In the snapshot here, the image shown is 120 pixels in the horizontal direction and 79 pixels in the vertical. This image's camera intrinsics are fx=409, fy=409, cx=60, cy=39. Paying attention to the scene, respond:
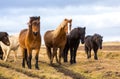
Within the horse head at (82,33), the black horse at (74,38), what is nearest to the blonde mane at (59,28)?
the black horse at (74,38)

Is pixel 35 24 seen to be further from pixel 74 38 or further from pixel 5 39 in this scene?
pixel 5 39

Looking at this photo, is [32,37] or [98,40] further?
[98,40]

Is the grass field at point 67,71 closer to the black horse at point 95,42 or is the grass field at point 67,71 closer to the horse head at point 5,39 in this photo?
the horse head at point 5,39

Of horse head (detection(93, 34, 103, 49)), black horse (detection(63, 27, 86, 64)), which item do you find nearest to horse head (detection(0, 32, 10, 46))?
black horse (detection(63, 27, 86, 64))

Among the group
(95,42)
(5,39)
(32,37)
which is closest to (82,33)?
(95,42)

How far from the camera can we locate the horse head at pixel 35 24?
76.2 feet

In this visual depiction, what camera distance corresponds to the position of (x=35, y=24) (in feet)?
76.2

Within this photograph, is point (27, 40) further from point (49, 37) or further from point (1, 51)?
point (1, 51)

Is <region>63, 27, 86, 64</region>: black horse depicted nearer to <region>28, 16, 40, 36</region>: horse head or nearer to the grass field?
the grass field

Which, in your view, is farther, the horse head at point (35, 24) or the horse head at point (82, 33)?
the horse head at point (82, 33)

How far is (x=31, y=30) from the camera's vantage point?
24.1m

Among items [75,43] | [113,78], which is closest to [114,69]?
[113,78]

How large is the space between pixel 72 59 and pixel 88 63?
5.90 feet

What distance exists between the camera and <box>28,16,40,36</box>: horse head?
23234 millimetres
